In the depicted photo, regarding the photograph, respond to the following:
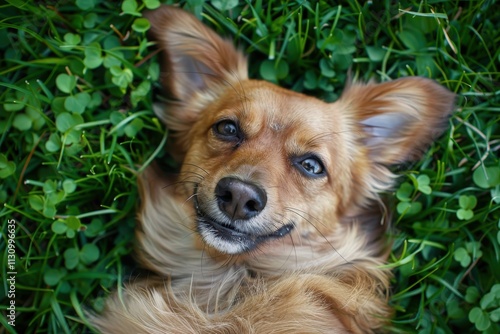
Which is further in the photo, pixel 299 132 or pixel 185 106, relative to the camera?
pixel 185 106

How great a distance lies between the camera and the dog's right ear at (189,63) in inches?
139

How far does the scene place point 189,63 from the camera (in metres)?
3.67

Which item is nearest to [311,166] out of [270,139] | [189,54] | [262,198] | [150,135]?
[270,139]

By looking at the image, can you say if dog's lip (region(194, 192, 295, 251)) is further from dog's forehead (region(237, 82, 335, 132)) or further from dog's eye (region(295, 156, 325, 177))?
dog's forehead (region(237, 82, 335, 132))

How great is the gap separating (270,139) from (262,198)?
0.46 meters

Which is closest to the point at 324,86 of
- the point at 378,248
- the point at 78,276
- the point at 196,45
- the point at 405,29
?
the point at 405,29

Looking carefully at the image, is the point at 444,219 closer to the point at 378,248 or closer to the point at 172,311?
the point at 378,248

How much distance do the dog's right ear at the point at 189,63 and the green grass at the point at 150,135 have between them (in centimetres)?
12

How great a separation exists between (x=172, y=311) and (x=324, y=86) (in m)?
1.81

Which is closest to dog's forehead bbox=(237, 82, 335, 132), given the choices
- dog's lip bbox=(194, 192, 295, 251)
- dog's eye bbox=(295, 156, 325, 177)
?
A: dog's eye bbox=(295, 156, 325, 177)

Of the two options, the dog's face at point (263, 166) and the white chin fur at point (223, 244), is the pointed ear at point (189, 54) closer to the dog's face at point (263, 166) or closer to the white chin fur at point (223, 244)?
the dog's face at point (263, 166)

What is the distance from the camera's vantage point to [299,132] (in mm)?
3170

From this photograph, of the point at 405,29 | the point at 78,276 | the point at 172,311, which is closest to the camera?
the point at 172,311

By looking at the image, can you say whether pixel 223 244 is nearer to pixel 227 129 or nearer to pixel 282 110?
pixel 227 129
